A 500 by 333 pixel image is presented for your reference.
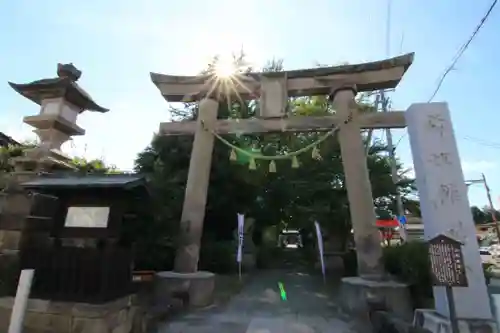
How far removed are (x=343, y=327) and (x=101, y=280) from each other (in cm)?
488

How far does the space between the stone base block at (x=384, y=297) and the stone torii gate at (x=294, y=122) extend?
2.66 feet

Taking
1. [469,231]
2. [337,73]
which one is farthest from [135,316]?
[337,73]

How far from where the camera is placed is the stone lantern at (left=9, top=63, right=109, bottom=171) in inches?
294

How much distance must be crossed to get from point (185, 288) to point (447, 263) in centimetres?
603

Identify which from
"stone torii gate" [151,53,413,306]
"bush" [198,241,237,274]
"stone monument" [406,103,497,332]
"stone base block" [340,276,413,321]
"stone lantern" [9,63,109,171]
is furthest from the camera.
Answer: "bush" [198,241,237,274]

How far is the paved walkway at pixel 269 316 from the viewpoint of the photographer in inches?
241

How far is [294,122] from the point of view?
956cm

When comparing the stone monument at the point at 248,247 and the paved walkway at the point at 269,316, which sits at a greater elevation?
the stone monument at the point at 248,247

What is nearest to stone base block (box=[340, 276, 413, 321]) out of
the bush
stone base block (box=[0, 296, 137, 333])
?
stone base block (box=[0, 296, 137, 333])

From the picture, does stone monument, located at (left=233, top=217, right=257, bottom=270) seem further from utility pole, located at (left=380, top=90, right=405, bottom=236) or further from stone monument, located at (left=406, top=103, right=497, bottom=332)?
stone monument, located at (left=406, top=103, right=497, bottom=332)

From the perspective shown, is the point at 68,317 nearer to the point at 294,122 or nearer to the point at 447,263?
the point at 447,263

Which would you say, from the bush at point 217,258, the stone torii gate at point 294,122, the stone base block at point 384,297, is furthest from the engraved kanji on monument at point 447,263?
the bush at point 217,258

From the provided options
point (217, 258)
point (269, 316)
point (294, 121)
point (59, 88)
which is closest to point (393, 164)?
point (294, 121)

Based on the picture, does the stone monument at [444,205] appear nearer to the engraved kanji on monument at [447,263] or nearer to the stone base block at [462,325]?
the stone base block at [462,325]
